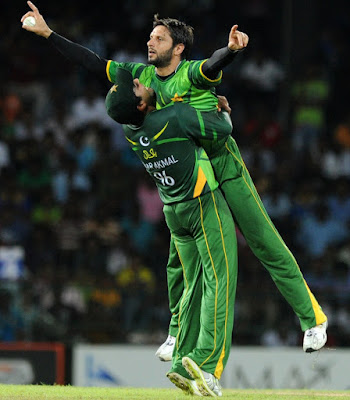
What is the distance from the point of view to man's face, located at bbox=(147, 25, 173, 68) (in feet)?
27.4

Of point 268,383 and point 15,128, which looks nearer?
point 268,383

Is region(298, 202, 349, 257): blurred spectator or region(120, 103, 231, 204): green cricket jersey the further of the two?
region(298, 202, 349, 257): blurred spectator

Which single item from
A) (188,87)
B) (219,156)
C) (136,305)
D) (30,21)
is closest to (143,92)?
(188,87)

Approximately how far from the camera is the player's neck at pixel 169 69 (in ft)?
27.5

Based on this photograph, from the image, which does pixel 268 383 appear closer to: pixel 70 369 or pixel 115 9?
pixel 70 369

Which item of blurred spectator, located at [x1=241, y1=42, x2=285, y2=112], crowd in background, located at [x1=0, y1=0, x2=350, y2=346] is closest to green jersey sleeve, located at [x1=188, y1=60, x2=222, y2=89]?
crowd in background, located at [x1=0, y1=0, x2=350, y2=346]

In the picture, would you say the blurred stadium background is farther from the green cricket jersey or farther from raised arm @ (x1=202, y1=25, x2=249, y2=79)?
raised arm @ (x1=202, y1=25, x2=249, y2=79)

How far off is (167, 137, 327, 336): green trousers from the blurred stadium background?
523 centimetres

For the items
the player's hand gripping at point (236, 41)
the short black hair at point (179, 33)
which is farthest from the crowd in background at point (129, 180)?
the player's hand gripping at point (236, 41)

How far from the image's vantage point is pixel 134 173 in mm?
17031

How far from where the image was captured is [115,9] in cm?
1989

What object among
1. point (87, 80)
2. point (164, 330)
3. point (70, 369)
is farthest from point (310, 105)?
point (70, 369)

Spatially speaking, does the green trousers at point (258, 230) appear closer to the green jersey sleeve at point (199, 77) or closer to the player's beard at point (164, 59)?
the green jersey sleeve at point (199, 77)

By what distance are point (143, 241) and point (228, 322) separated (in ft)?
26.2
